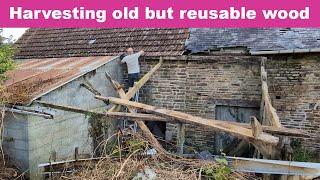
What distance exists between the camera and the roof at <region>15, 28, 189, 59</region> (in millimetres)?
10273

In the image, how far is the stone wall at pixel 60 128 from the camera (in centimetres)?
717

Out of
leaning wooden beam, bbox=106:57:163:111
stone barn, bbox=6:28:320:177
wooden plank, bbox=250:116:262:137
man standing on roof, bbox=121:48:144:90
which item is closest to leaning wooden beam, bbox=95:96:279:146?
wooden plank, bbox=250:116:262:137

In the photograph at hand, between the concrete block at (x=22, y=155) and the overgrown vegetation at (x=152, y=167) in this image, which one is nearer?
the overgrown vegetation at (x=152, y=167)

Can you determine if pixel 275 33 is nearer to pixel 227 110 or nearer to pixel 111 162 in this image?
pixel 227 110

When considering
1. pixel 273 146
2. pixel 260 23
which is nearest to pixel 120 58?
pixel 260 23

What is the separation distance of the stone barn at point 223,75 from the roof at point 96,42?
37mm

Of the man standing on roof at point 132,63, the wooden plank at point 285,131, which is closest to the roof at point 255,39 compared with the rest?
the man standing on roof at point 132,63

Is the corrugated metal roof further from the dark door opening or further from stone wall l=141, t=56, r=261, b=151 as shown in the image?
the dark door opening

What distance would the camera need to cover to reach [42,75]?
856cm

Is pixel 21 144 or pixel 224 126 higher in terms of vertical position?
pixel 224 126

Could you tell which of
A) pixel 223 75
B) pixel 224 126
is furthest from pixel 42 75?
pixel 224 126

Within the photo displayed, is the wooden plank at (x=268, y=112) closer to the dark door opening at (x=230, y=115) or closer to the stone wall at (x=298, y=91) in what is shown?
the stone wall at (x=298, y=91)

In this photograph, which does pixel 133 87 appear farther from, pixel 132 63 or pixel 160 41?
pixel 160 41

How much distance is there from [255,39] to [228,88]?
155 centimetres
